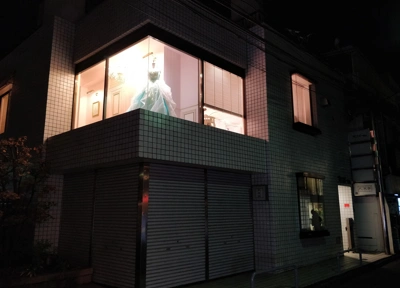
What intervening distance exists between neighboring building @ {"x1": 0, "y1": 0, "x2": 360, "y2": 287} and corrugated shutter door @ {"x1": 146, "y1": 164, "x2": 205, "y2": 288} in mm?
33

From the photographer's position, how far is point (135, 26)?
8172mm

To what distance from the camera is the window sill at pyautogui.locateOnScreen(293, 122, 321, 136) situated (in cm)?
1098

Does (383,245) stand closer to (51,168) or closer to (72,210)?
(72,210)

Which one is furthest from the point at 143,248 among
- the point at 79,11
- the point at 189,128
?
the point at 79,11

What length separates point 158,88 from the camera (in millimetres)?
7922

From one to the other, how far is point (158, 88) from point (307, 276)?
Answer: 6.54 meters

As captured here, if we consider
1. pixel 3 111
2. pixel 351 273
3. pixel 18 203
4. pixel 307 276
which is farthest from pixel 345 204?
pixel 3 111

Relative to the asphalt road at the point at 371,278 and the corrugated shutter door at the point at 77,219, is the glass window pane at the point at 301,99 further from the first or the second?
the corrugated shutter door at the point at 77,219

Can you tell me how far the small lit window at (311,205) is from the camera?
10.5 metres

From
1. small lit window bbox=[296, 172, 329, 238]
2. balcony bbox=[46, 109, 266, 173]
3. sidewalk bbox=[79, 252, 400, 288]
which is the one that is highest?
balcony bbox=[46, 109, 266, 173]

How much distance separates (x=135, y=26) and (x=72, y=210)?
539 centimetres

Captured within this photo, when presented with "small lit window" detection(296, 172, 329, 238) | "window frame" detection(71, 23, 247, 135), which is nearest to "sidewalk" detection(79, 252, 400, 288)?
"small lit window" detection(296, 172, 329, 238)

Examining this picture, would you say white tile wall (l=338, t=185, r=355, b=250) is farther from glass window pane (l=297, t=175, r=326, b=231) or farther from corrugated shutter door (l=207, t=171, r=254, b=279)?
corrugated shutter door (l=207, t=171, r=254, b=279)

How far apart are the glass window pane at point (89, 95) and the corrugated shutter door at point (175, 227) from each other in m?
3.08
